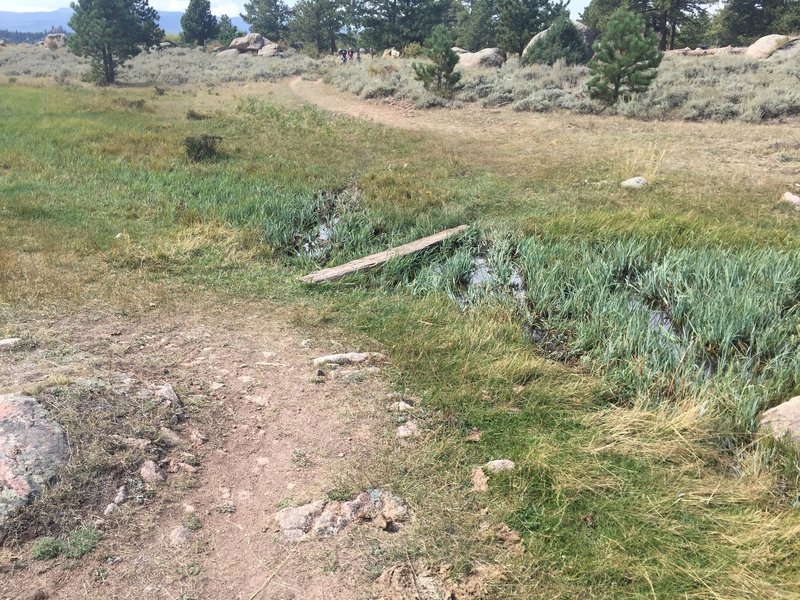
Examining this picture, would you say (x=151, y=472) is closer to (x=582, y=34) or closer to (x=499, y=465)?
(x=499, y=465)

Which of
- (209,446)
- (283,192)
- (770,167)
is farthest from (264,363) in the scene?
(770,167)

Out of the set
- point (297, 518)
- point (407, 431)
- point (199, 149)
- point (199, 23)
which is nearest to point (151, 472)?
point (297, 518)

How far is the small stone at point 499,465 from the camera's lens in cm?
385

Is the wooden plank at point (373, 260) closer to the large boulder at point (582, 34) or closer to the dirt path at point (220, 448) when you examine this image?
the dirt path at point (220, 448)

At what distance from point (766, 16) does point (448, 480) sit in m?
42.8

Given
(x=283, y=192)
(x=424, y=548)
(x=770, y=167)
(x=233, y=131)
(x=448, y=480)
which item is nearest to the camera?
(x=424, y=548)

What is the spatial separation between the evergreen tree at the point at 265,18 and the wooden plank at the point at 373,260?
65.3m

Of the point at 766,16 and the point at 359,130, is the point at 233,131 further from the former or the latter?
the point at 766,16

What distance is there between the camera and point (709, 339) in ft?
17.5

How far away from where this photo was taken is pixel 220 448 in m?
4.10

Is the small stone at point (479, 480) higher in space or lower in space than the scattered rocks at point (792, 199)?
lower

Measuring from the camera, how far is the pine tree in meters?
57.1

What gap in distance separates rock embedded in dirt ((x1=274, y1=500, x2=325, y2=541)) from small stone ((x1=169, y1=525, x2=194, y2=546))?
488 millimetres

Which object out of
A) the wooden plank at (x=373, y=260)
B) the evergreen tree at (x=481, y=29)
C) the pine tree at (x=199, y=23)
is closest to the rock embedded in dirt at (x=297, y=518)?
the wooden plank at (x=373, y=260)
